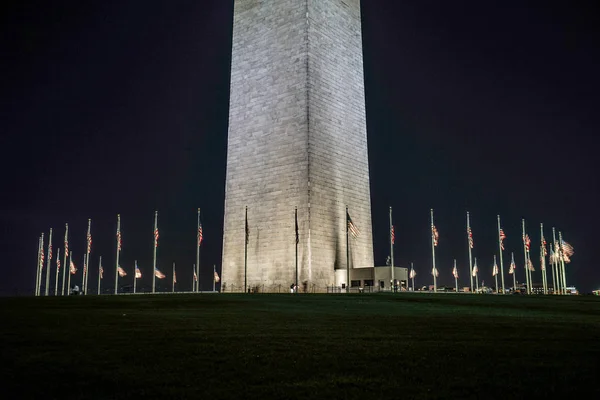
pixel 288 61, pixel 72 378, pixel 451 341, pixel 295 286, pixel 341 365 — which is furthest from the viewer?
pixel 288 61

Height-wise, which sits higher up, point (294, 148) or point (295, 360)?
point (294, 148)

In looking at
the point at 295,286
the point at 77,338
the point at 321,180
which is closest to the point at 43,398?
the point at 77,338

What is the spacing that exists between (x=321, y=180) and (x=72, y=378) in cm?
4062

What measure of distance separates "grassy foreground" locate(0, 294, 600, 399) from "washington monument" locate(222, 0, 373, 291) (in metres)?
32.4

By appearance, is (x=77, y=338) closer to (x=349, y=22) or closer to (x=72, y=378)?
(x=72, y=378)

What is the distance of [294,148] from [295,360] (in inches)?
1549

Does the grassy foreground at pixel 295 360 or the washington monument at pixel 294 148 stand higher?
the washington monument at pixel 294 148

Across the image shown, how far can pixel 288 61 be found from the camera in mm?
49812

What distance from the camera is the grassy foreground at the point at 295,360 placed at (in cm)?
732

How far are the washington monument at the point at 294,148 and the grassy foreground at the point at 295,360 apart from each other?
106ft

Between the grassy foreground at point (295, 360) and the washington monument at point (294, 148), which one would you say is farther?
the washington monument at point (294, 148)

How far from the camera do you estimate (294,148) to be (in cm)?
4800

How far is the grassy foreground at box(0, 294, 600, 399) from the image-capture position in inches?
288

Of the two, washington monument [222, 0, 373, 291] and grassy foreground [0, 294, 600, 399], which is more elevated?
washington monument [222, 0, 373, 291]
